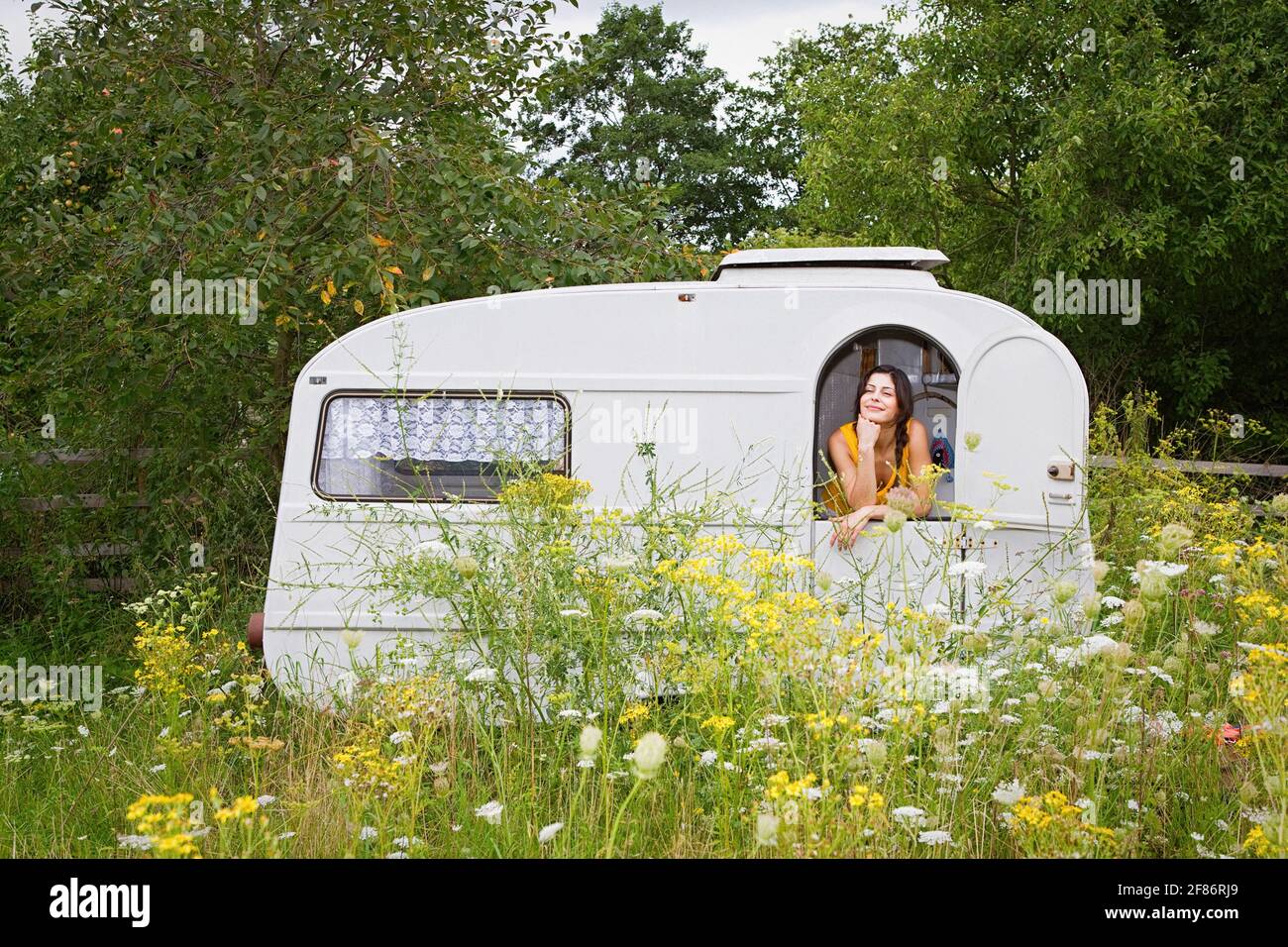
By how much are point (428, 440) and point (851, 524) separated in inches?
85.8

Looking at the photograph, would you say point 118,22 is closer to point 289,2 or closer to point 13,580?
point 289,2

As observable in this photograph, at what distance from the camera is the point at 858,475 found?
222 inches

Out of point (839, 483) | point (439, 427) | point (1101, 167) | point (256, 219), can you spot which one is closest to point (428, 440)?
point (439, 427)

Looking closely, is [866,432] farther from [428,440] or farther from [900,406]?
[428,440]

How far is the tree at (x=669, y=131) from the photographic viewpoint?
30172 millimetres

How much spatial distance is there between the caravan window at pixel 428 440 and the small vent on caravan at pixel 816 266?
1200mm

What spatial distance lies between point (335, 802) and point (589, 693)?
93cm

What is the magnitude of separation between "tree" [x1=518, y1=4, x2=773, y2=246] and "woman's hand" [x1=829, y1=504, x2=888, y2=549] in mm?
25157

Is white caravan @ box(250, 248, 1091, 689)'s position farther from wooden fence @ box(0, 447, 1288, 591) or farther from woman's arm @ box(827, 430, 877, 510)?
wooden fence @ box(0, 447, 1288, 591)

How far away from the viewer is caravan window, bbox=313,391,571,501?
5.72 m

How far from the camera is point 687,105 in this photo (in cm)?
3086
